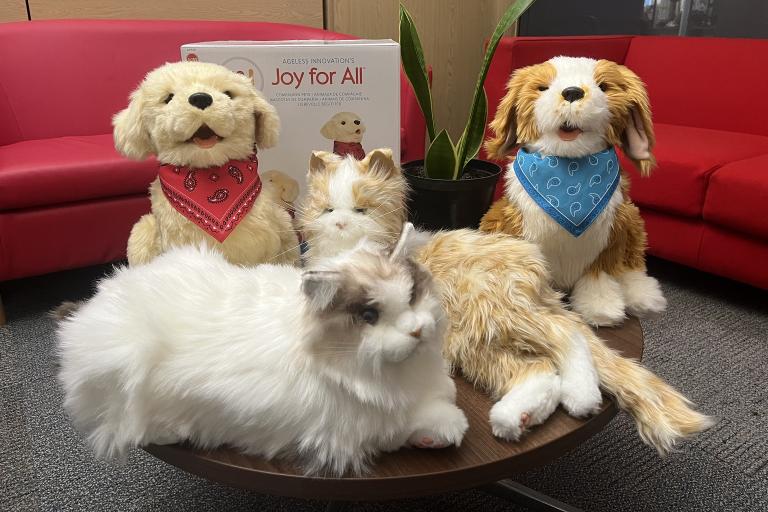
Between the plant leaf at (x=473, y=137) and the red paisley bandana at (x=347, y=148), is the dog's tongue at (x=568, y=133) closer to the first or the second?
the plant leaf at (x=473, y=137)

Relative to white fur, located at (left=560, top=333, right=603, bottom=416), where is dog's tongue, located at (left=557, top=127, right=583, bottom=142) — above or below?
above

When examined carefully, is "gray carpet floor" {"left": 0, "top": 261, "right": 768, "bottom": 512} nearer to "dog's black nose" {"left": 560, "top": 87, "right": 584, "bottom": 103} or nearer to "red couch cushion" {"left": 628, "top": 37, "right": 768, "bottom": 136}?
"dog's black nose" {"left": 560, "top": 87, "right": 584, "bottom": 103}

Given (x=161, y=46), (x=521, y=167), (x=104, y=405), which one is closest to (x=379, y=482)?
(x=104, y=405)

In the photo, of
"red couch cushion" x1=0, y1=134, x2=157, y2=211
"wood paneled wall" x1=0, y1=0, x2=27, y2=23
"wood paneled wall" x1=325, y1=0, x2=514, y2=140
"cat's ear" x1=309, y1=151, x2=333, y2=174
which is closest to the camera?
"cat's ear" x1=309, y1=151, x2=333, y2=174

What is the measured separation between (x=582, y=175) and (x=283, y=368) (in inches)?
23.6

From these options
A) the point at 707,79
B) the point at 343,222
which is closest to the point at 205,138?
the point at 343,222

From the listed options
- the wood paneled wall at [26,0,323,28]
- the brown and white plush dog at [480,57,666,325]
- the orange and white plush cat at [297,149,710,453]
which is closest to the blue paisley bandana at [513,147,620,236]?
the brown and white plush dog at [480,57,666,325]

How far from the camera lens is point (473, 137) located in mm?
1221

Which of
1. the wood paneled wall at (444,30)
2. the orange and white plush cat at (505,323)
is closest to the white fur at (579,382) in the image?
the orange and white plush cat at (505,323)

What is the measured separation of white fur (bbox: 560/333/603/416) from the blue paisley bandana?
25 cm

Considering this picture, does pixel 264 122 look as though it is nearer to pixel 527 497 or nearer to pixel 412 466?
pixel 412 466

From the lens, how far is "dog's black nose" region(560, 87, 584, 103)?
93cm

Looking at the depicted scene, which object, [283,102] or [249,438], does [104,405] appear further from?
[283,102]

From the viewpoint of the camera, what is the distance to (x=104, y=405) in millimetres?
694
